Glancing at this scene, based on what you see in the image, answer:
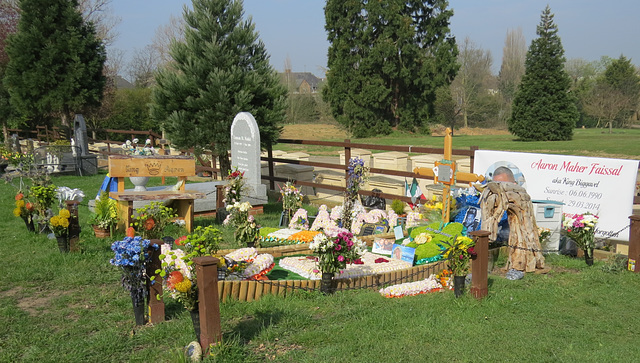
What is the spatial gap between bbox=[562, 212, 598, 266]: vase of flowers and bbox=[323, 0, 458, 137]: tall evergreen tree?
33.8 metres

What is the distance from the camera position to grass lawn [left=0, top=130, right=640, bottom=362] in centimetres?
442

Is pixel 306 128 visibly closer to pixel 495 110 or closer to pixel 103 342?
pixel 495 110

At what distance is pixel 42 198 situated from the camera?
356 inches

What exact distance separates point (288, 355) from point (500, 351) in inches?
68.0

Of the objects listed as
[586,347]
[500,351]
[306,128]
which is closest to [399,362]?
[500,351]

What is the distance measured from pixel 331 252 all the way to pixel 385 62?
36356 mm

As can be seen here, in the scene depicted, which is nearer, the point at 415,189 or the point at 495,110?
the point at 415,189

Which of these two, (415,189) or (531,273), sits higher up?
Result: (415,189)

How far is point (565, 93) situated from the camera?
37750 mm

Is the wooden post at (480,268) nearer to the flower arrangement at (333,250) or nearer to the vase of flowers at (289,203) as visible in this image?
the flower arrangement at (333,250)

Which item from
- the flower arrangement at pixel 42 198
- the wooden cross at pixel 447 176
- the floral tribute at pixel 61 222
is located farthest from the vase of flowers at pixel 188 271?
the flower arrangement at pixel 42 198

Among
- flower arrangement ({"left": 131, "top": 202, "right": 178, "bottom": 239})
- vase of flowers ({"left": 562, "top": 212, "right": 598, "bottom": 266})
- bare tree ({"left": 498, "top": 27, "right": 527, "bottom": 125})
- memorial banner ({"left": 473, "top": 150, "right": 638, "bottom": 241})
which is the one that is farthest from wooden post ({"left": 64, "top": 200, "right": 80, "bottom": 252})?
bare tree ({"left": 498, "top": 27, "right": 527, "bottom": 125})

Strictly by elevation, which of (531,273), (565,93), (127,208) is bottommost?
(531,273)

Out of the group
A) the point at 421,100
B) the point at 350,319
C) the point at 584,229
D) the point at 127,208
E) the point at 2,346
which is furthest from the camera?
the point at 421,100
